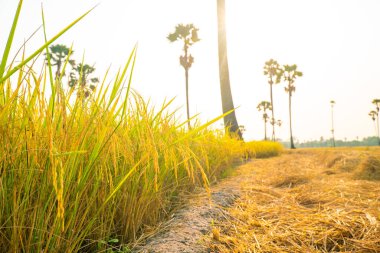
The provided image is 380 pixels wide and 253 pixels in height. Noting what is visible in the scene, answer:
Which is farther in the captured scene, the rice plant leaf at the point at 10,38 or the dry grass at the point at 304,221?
the dry grass at the point at 304,221

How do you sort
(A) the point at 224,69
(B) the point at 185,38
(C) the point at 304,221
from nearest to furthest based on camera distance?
(C) the point at 304,221 < (A) the point at 224,69 < (B) the point at 185,38

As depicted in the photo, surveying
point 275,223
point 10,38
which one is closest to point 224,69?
point 275,223

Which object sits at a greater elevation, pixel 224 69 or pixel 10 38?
pixel 224 69

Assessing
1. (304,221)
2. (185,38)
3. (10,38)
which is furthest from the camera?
(185,38)

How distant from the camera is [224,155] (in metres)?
3.56

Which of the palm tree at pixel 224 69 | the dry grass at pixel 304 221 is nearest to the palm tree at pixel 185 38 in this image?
the palm tree at pixel 224 69

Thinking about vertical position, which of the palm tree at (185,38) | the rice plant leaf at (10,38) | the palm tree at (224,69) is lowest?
the rice plant leaf at (10,38)

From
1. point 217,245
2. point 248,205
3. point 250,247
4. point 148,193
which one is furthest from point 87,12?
point 248,205

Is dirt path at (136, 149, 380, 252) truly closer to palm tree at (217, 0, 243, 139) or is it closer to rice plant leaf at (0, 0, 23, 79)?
rice plant leaf at (0, 0, 23, 79)

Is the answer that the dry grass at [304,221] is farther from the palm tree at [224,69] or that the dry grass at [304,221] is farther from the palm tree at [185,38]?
the palm tree at [185,38]

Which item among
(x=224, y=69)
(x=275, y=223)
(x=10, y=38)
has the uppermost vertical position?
(x=224, y=69)

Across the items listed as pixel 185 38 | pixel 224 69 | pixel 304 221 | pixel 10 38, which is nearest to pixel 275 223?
pixel 304 221

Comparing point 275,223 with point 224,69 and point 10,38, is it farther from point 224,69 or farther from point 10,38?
point 224,69

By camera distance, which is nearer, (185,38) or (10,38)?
(10,38)
